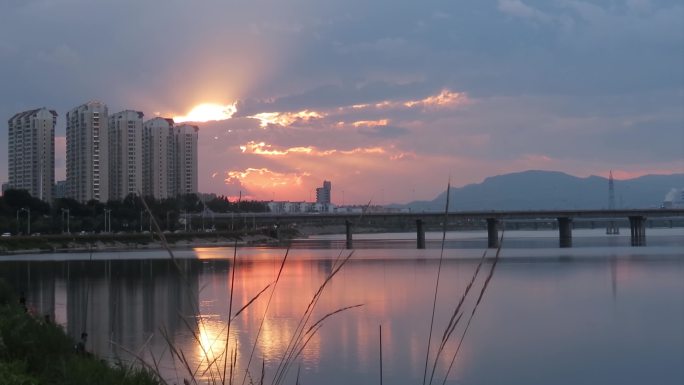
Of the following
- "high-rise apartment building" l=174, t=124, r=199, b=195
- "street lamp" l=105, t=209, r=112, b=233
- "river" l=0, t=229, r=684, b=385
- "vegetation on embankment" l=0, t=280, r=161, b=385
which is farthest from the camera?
"high-rise apartment building" l=174, t=124, r=199, b=195

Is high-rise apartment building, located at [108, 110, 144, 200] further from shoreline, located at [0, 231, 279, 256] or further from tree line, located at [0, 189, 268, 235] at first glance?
shoreline, located at [0, 231, 279, 256]

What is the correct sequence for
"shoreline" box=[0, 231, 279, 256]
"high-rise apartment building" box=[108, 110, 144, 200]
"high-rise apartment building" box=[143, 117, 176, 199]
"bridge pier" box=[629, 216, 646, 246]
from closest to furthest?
"shoreline" box=[0, 231, 279, 256] < "bridge pier" box=[629, 216, 646, 246] < "high-rise apartment building" box=[108, 110, 144, 200] < "high-rise apartment building" box=[143, 117, 176, 199]

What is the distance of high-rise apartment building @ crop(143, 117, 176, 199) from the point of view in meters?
157

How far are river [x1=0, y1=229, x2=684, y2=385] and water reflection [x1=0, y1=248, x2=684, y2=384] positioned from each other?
0.05 meters

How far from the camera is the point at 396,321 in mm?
26375

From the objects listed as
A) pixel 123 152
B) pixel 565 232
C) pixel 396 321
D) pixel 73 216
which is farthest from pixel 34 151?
pixel 396 321

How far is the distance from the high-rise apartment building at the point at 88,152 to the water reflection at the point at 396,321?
9365cm

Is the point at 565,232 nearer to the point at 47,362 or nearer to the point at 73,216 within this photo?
the point at 73,216

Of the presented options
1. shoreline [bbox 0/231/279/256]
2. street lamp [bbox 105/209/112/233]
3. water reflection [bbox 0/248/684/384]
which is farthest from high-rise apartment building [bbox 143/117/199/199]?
water reflection [bbox 0/248/684/384]

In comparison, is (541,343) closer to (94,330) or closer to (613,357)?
(613,357)

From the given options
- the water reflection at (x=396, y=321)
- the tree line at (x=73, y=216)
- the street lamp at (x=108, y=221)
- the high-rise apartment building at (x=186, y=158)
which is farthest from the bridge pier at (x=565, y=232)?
the high-rise apartment building at (x=186, y=158)

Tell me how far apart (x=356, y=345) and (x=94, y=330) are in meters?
7.86

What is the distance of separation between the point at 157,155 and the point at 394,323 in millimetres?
137229

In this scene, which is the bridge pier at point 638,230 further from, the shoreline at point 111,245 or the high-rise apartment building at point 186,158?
the high-rise apartment building at point 186,158
